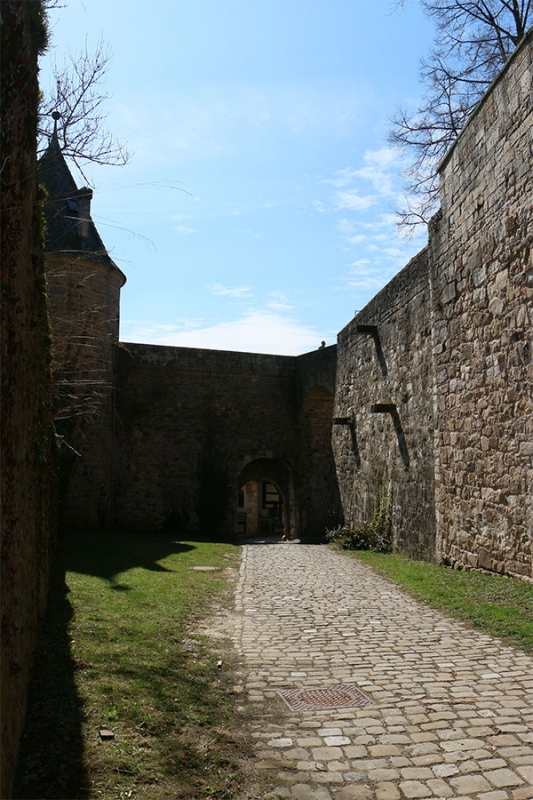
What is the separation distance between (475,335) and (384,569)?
346 centimetres

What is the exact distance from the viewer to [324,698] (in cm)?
371

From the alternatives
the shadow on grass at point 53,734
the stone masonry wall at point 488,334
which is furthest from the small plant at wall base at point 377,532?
the shadow on grass at point 53,734

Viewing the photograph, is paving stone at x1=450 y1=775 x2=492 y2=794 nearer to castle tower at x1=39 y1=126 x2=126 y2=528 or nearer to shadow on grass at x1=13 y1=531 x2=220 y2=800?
shadow on grass at x1=13 y1=531 x2=220 y2=800

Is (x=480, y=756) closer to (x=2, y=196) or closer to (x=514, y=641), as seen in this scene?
(x=514, y=641)

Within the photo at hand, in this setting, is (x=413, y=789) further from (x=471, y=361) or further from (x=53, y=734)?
(x=471, y=361)

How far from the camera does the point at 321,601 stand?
21.9 ft

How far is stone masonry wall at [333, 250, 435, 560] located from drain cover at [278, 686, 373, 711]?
563cm

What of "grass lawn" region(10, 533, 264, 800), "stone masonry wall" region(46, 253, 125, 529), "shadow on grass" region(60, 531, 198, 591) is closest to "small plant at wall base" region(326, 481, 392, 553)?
"shadow on grass" region(60, 531, 198, 591)

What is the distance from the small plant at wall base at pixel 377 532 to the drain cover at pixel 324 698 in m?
7.56

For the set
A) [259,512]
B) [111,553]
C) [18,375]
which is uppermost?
[18,375]

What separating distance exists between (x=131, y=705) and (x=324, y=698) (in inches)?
43.5

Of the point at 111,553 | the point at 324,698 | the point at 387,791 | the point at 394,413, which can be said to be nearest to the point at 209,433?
the point at 111,553

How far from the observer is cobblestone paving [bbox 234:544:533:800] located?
270cm

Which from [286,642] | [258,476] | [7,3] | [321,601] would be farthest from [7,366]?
[258,476]
